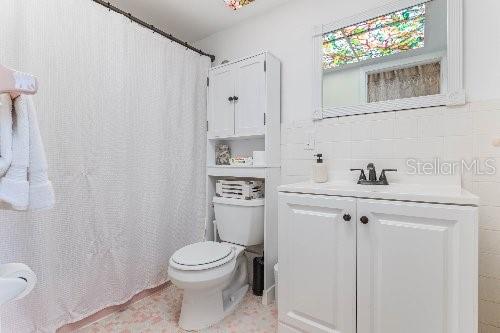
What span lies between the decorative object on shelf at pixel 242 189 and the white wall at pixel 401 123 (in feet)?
0.74

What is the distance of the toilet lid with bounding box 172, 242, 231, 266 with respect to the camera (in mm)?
1482

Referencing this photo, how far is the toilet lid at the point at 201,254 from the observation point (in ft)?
4.86

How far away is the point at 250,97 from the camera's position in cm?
196

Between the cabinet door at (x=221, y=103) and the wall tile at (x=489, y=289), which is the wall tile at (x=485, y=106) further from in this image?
the cabinet door at (x=221, y=103)

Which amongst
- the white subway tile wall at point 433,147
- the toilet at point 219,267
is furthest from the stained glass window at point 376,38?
the toilet at point 219,267

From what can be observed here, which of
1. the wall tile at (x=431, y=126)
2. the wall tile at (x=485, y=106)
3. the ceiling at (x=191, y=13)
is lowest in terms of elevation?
the wall tile at (x=431, y=126)

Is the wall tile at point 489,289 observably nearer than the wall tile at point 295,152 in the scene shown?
Yes

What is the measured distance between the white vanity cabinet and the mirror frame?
13.0 inches

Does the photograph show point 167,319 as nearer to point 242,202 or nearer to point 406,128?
point 242,202

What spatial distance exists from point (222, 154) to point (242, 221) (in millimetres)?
685

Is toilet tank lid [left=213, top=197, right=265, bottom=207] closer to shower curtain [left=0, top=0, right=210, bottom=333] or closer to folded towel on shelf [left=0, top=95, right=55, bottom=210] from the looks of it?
shower curtain [left=0, top=0, right=210, bottom=333]

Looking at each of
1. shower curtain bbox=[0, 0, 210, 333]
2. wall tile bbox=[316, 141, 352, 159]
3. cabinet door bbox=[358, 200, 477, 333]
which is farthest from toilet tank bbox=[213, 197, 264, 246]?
cabinet door bbox=[358, 200, 477, 333]

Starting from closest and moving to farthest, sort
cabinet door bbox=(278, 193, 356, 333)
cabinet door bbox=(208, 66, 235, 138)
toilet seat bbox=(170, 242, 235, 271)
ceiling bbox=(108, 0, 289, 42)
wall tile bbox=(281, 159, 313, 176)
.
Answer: cabinet door bbox=(278, 193, 356, 333)
toilet seat bbox=(170, 242, 235, 271)
wall tile bbox=(281, 159, 313, 176)
ceiling bbox=(108, 0, 289, 42)
cabinet door bbox=(208, 66, 235, 138)

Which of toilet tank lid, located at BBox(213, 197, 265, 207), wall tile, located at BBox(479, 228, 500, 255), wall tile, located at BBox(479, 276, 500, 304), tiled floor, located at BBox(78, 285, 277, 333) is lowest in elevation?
tiled floor, located at BBox(78, 285, 277, 333)
